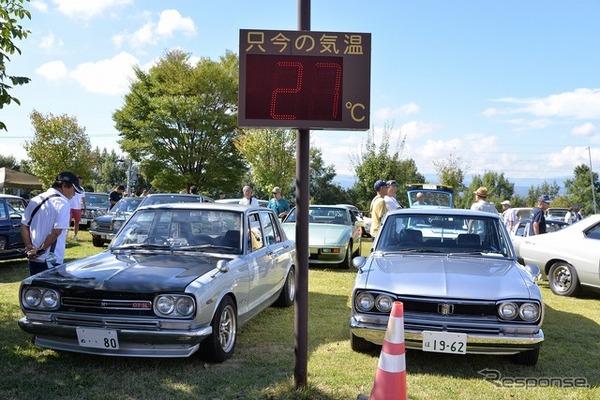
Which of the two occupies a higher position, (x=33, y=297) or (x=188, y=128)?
(x=188, y=128)

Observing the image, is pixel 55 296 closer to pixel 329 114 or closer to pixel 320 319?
pixel 329 114

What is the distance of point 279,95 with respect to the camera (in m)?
4.06

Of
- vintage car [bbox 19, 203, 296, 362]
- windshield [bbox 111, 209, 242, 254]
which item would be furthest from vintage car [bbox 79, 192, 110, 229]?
vintage car [bbox 19, 203, 296, 362]

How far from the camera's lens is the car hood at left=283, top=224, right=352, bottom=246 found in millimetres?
11359

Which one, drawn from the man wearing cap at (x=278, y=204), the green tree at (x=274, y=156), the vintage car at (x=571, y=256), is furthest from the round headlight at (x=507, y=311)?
the green tree at (x=274, y=156)

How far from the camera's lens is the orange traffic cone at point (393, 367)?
3.57m

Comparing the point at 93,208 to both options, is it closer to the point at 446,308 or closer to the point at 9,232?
the point at 9,232

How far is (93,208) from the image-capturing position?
19688 mm

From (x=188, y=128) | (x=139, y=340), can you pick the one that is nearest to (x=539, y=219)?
(x=139, y=340)

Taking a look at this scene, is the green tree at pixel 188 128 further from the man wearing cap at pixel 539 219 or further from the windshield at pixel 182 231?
the windshield at pixel 182 231

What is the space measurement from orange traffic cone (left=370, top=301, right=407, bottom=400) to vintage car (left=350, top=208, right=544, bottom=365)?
3.27 feet

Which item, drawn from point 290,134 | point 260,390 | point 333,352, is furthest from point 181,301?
point 290,134

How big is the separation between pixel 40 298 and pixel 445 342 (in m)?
3.62

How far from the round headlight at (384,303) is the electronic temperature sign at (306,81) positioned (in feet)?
5.52
